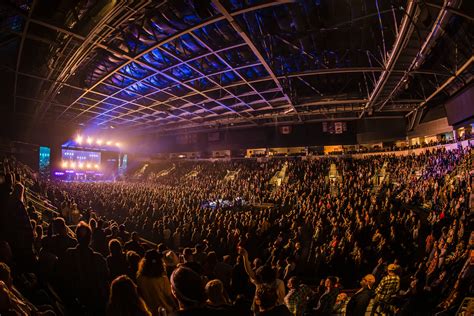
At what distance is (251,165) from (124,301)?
1005 inches

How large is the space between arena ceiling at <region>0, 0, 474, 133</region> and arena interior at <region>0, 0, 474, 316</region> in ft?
0.31

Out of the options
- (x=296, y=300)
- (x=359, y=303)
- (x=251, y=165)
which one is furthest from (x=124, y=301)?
(x=251, y=165)

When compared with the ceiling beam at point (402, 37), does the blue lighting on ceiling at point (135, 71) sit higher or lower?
higher

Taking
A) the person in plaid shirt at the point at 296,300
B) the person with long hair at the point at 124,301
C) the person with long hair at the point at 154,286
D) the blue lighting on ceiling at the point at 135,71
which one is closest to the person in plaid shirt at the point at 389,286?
the person in plaid shirt at the point at 296,300

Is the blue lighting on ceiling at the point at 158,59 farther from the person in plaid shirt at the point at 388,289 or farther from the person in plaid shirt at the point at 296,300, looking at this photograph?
the person in plaid shirt at the point at 388,289

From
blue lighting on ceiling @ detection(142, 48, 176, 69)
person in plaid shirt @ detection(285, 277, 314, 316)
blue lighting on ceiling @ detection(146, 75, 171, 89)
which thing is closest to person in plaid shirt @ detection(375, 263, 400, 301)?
person in plaid shirt @ detection(285, 277, 314, 316)

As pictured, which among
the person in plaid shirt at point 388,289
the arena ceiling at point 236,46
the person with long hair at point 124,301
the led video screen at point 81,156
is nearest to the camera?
the person with long hair at point 124,301

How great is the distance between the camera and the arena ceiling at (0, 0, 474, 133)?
8703mm

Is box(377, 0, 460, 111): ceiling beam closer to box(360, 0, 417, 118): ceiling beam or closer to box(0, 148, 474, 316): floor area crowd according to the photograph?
box(360, 0, 417, 118): ceiling beam

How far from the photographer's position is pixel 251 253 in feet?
27.2

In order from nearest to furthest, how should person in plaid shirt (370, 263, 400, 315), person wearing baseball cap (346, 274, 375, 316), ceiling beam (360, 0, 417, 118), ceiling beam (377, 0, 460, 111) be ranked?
person wearing baseball cap (346, 274, 375, 316)
person in plaid shirt (370, 263, 400, 315)
ceiling beam (360, 0, 417, 118)
ceiling beam (377, 0, 460, 111)

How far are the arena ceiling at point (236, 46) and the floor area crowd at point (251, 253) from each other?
5.38 meters

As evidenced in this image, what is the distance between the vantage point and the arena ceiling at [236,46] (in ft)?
28.6

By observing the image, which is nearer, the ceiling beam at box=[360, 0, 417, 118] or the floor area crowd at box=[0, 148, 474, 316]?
the floor area crowd at box=[0, 148, 474, 316]
